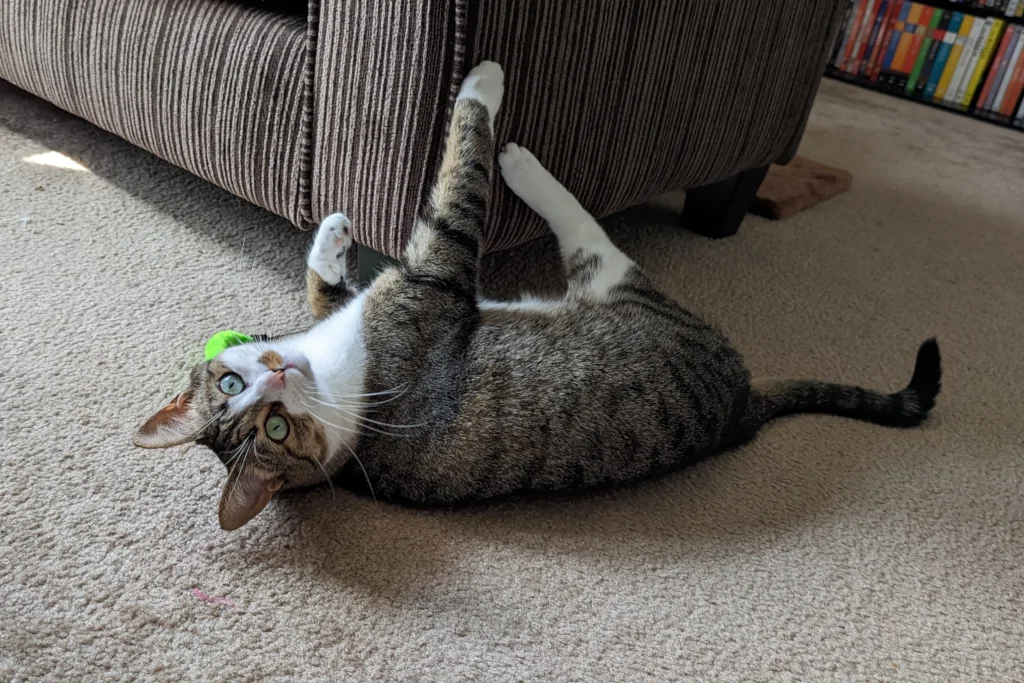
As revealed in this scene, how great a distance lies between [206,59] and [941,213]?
5.97ft

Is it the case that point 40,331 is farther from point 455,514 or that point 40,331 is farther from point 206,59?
point 455,514

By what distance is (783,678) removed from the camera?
0.89 metres

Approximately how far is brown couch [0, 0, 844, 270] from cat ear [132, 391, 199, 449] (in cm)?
37

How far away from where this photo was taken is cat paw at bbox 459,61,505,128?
3.35ft

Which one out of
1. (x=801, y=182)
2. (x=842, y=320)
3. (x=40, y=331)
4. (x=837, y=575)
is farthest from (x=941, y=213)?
(x=40, y=331)

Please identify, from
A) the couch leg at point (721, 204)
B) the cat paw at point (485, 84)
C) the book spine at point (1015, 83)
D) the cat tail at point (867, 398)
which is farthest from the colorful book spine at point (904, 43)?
the cat paw at point (485, 84)

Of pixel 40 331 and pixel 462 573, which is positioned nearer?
pixel 462 573

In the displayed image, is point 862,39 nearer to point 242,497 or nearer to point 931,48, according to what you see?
point 931,48

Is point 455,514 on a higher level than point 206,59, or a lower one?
lower

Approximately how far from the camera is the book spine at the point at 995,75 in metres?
2.91

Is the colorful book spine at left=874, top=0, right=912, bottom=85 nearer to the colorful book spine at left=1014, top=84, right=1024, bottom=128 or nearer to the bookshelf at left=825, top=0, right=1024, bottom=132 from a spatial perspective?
the bookshelf at left=825, top=0, right=1024, bottom=132

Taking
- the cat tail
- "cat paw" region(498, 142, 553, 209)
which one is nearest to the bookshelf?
the cat tail

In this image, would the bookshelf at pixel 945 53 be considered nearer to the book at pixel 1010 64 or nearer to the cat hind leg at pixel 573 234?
the book at pixel 1010 64

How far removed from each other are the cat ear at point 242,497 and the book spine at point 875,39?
307cm
